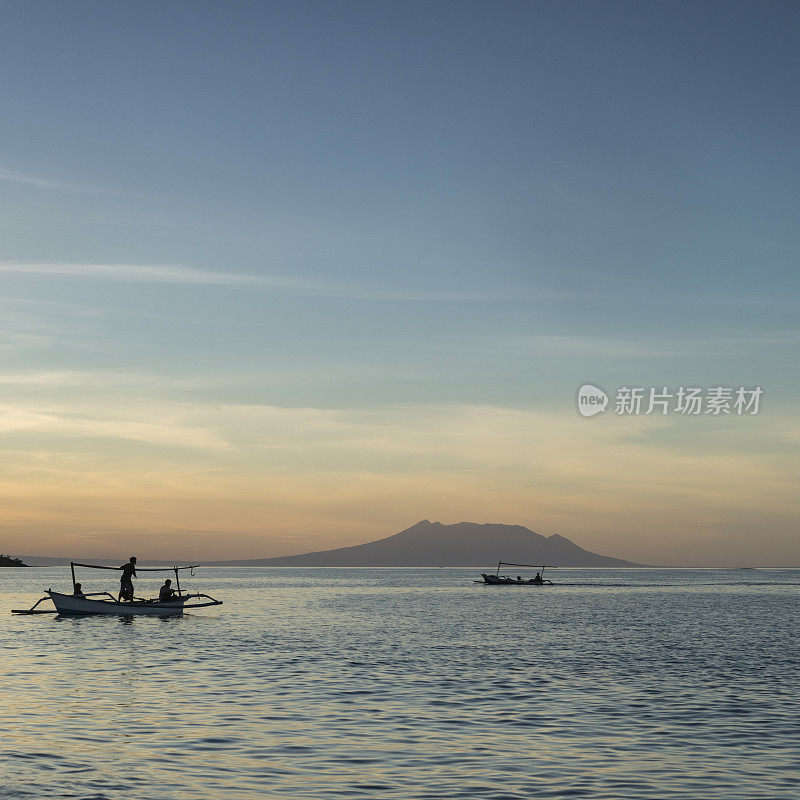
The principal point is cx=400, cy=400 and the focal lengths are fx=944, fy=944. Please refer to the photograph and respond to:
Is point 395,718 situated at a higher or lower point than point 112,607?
higher

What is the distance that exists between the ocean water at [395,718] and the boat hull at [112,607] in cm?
1540

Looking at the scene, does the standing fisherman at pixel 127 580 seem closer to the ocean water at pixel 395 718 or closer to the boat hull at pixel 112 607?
the boat hull at pixel 112 607

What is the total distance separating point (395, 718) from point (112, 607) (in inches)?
2021

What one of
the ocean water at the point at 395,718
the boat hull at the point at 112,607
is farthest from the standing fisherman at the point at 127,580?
the ocean water at the point at 395,718

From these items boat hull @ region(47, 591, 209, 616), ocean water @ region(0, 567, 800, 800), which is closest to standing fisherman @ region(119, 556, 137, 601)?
boat hull @ region(47, 591, 209, 616)

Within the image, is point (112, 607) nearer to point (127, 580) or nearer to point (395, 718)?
point (127, 580)

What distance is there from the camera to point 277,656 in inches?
1864

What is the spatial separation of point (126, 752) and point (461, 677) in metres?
18.5

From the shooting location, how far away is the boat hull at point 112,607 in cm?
7425

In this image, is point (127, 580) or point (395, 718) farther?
point (127, 580)

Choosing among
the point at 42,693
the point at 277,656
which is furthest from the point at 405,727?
the point at 277,656

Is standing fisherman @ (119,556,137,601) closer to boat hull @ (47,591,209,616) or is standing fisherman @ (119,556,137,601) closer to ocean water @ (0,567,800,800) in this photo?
boat hull @ (47,591,209,616)

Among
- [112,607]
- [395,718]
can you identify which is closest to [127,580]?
[112,607]

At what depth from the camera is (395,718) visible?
95.4ft
